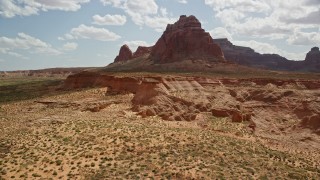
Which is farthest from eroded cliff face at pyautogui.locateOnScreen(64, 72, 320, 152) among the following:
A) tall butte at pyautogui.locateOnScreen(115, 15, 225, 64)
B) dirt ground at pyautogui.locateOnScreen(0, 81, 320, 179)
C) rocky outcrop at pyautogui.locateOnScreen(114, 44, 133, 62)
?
rocky outcrop at pyautogui.locateOnScreen(114, 44, 133, 62)

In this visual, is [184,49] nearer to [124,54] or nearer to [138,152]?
[124,54]

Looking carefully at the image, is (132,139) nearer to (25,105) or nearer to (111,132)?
(111,132)

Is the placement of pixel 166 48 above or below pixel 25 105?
above

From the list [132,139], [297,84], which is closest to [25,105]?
[132,139]

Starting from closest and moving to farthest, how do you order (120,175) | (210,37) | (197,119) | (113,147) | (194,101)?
1. (120,175)
2. (113,147)
3. (197,119)
4. (194,101)
5. (210,37)

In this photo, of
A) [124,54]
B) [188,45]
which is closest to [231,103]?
[188,45]

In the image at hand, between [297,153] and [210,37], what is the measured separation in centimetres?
10192

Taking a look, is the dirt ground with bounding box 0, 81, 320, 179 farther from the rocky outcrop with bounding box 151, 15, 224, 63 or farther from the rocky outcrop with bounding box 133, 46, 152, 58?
the rocky outcrop with bounding box 133, 46, 152, 58

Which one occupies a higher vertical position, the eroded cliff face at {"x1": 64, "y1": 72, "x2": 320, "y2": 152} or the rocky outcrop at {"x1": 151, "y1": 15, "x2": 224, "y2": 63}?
the rocky outcrop at {"x1": 151, "y1": 15, "x2": 224, "y2": 63}

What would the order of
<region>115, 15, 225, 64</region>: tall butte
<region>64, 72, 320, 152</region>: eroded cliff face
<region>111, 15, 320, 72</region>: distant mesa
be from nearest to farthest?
<region>64, 72, 320, 152</region>: eroded cliff face < <region>111, 15, 320, 72</region>: distant mesa < <region>115, 15, 225, 64</region>: tall butte

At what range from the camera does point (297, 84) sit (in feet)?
250

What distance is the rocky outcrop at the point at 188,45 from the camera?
129m

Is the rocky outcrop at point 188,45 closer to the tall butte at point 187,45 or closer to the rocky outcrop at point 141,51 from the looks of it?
the tall butte at point 187,45

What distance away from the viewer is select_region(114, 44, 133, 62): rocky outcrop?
588 ft
